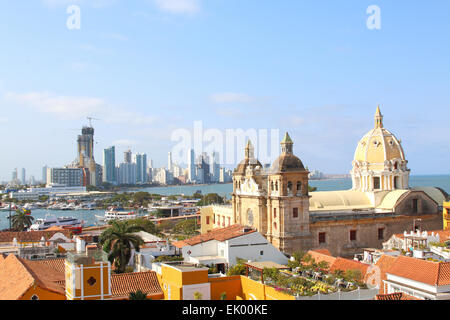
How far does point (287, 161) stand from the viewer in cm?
4003

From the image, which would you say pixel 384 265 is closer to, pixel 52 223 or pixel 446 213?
pixel 446 213

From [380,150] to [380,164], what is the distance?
4.43 feet

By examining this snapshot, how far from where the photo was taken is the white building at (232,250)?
3247 cm

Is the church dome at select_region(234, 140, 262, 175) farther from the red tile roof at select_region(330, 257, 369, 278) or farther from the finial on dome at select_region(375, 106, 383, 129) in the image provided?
the red tile roof at select_region(330, 257, 369, 278)

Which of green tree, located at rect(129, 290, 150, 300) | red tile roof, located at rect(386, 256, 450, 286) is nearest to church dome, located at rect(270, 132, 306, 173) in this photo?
red tile roof, located at rect(386, 256, 450, 286)

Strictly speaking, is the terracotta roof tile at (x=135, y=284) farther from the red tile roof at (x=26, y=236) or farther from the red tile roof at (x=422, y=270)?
the red tile roof at (x=26, y=236)

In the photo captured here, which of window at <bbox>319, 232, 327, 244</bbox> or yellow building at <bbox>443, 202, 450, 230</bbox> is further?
yellow building at <bbox>443, 202, 450, 230</bbox>

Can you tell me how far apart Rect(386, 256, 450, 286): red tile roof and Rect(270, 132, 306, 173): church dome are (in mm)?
16855

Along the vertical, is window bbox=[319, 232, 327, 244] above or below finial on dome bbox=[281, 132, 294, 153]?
below

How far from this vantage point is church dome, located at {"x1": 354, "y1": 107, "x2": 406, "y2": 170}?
49406 mm

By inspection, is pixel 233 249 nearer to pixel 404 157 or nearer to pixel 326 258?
pixel 326 258

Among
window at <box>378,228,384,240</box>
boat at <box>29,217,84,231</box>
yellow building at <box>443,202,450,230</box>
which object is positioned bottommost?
boat at <box>29,217,84,231</box>
